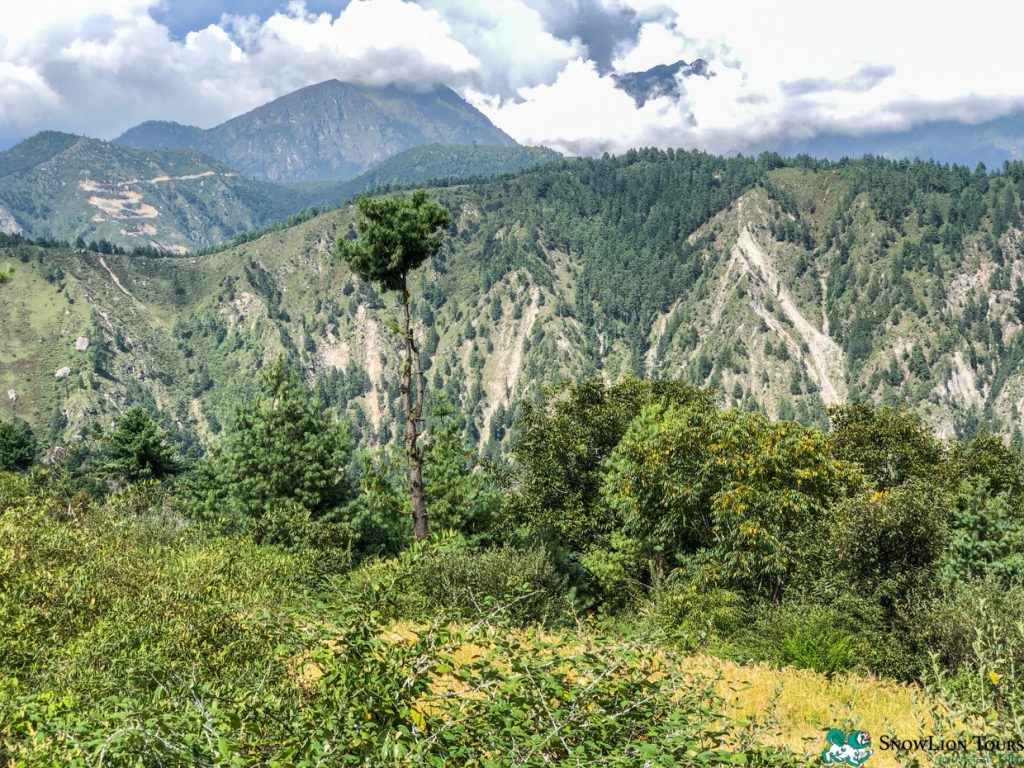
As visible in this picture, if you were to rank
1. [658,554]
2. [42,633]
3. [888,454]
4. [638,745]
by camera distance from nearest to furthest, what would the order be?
1. [638,745]
2. [42,633]
3. [658,554]
4. [888,454]

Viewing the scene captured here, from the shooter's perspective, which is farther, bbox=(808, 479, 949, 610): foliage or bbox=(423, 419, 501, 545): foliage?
bbox=(423, 419, 501, 545): foliage

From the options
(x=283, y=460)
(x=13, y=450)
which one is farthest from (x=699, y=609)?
(x=13, y=450)

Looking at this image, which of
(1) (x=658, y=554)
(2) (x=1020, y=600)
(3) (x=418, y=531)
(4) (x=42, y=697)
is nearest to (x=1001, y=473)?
(1) (x=658, y=554)

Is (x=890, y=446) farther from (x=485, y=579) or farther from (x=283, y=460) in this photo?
(x=283, y=460)

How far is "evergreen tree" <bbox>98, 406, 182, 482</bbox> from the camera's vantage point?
6769 centimetres

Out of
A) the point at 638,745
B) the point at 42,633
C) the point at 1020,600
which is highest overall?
the point at 638,745

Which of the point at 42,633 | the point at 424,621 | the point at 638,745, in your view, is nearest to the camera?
the point at 638,745

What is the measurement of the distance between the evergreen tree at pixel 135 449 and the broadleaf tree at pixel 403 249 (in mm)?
50704

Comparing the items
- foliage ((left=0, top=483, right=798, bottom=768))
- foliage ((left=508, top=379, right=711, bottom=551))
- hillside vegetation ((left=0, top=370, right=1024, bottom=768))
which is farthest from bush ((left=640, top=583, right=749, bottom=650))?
foliage ((left=0, top=483, right=798, bottom=768))

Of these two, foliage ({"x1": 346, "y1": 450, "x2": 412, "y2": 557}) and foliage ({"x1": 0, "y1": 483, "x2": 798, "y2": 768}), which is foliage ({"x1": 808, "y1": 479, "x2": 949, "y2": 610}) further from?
foliage ({"x1": 346, "y1": 450, "x2": 412, "y2": 557})

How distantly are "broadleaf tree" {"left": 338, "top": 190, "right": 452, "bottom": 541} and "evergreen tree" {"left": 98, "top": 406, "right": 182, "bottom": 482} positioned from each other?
5070cm

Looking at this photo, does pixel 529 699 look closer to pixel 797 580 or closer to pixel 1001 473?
pixel 797 580

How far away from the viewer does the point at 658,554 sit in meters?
39.0

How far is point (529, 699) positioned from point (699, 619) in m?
20.8
